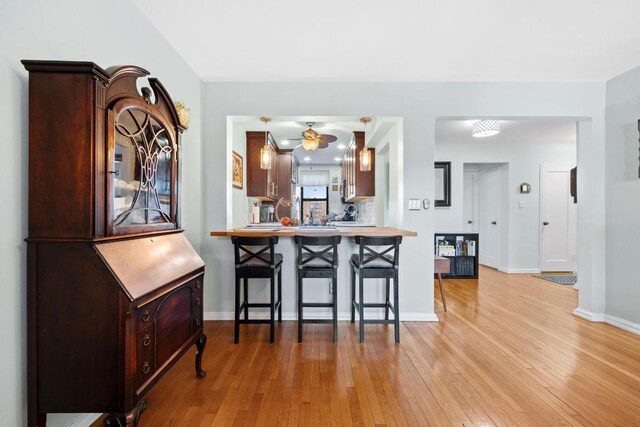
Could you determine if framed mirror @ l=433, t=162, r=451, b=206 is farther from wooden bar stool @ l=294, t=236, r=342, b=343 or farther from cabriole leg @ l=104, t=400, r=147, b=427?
cabriole leg @ l=104, t=400, r=147, b=427

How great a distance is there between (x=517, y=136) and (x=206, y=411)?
5.87 m

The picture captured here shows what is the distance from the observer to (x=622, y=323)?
9.07 feet

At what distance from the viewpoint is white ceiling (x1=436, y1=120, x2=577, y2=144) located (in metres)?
4.12

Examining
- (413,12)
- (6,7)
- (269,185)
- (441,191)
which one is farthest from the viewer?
(441,191)

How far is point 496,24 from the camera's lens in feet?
6.74

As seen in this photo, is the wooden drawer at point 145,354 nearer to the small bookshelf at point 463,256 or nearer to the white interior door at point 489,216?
the small bookshelf at point 463,256

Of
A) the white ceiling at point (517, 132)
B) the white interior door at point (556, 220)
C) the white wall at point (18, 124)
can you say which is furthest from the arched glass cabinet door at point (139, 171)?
the white interior door at point (556, 220)

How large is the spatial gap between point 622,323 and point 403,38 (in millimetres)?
3471

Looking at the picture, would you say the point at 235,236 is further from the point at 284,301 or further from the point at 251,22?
the point at 251,22

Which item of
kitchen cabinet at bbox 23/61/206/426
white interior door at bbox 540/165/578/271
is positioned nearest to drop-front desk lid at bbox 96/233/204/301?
kitchen cabinet at bbox 23/61/206/426

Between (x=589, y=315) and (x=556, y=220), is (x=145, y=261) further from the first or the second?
(x=556, y=220)

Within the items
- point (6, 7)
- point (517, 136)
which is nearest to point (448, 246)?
point (517, 136)

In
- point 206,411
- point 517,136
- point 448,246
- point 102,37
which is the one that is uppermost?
point 517,136

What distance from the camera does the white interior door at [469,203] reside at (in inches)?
249
